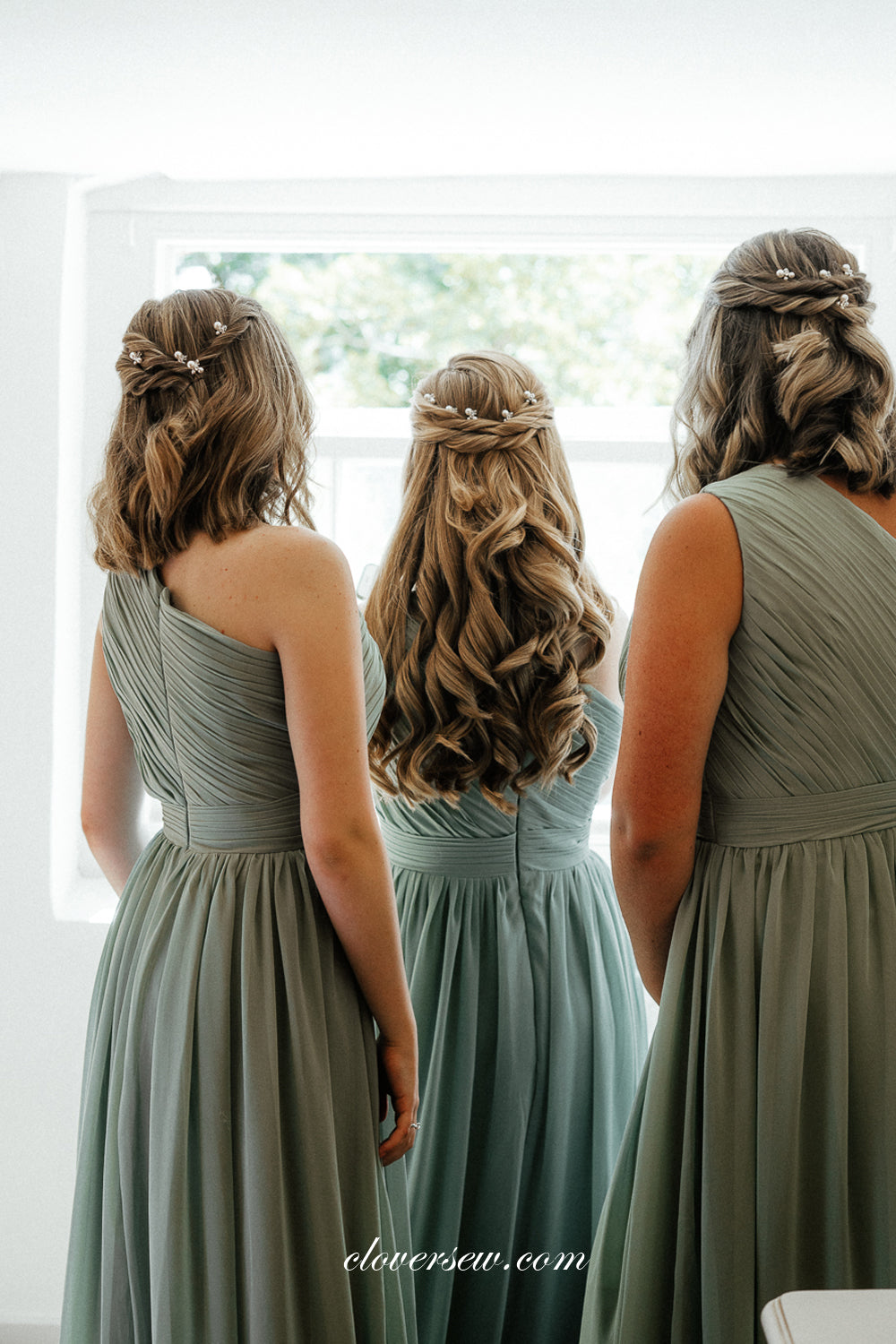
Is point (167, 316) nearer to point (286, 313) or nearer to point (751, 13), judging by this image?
point (751, 13)

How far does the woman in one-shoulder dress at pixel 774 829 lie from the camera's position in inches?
46.7

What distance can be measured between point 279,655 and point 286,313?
1697 mm

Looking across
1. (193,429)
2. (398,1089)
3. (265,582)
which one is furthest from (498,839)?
(193,429)

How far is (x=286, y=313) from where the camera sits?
2742mm

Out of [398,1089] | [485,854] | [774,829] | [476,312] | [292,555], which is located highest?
[476,312]

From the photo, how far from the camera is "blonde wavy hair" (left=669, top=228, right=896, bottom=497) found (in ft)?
4.03

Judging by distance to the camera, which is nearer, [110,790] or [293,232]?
[110,790]

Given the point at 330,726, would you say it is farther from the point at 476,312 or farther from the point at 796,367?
the point at 476,312

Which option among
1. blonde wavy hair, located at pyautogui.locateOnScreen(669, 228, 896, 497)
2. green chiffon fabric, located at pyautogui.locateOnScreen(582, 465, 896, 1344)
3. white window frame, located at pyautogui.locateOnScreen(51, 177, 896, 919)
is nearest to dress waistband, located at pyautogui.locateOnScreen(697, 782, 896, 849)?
green chiffon fabric, located at pyautogui.locateOnScreen(582, 465, 896, 1344)

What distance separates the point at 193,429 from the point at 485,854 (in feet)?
2.84

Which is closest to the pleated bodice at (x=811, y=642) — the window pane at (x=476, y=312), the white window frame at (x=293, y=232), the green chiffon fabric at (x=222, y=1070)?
the green chiffon fabric at (x=222, y=1070)

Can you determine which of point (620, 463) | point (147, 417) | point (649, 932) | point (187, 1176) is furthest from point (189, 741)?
point (620, 463)

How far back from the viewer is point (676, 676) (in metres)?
1.20

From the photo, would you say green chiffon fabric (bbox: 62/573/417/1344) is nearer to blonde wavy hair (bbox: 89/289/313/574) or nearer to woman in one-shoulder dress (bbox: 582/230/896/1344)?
blonde wavy hair (bbox: 89/289/313/574)
